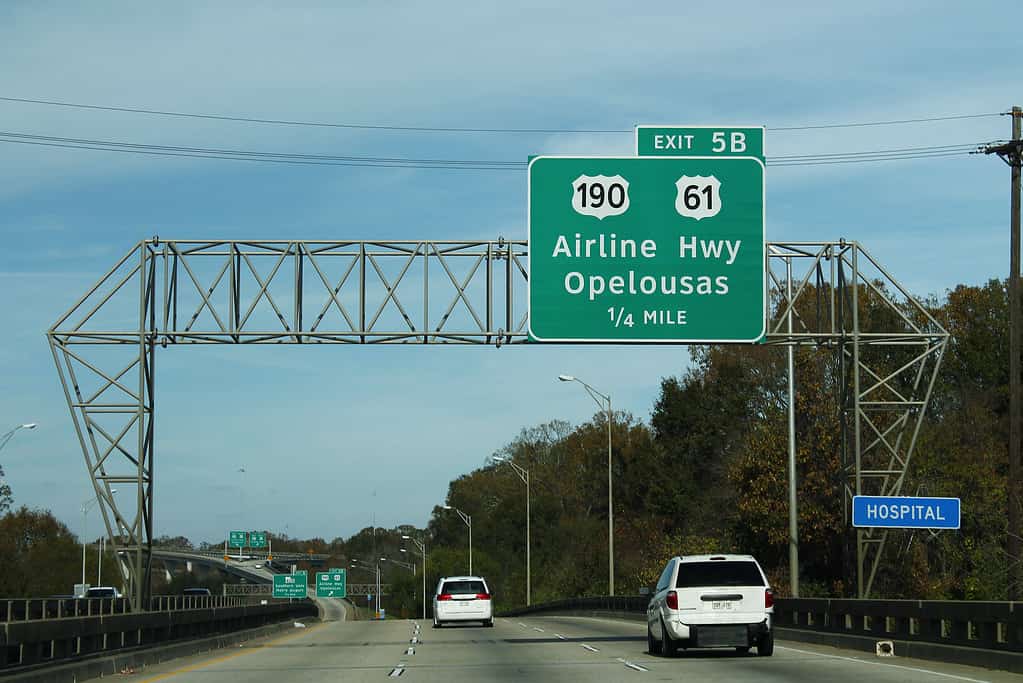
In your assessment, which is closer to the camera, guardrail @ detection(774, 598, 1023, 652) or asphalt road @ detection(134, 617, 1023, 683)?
asphalt road @ detection(134, 617, 1023, 683)

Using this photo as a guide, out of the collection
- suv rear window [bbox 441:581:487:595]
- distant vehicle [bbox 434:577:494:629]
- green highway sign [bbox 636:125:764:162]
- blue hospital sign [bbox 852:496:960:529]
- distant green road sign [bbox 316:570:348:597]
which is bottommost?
distant green road sign [bbox 316:570:348:597]

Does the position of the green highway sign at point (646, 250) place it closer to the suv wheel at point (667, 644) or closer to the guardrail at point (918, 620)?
the guardrail at point (918, 620)

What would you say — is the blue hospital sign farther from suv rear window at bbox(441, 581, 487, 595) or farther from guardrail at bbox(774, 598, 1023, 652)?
suv rear window at bbox(441, 581, 487, 595)

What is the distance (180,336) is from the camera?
32750 mm

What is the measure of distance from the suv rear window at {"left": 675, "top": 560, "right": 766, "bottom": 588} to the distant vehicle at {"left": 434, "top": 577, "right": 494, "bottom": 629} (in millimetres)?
20354

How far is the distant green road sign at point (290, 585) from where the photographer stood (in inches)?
3568

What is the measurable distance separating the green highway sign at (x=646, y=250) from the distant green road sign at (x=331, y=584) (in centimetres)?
7522

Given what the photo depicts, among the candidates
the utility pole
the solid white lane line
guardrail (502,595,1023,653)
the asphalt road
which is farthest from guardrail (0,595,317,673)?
the utility pole

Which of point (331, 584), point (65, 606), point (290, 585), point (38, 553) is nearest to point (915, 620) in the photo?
point (65, 606)

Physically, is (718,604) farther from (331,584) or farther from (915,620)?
(331,584)

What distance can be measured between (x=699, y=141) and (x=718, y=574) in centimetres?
1066

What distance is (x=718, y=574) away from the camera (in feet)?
78.5

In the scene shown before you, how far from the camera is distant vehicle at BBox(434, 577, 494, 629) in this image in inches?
1716

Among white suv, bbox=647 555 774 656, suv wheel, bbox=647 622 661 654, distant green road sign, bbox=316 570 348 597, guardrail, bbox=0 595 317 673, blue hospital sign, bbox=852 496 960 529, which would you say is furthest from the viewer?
distant green road sign, bbox=316 570 348 597
